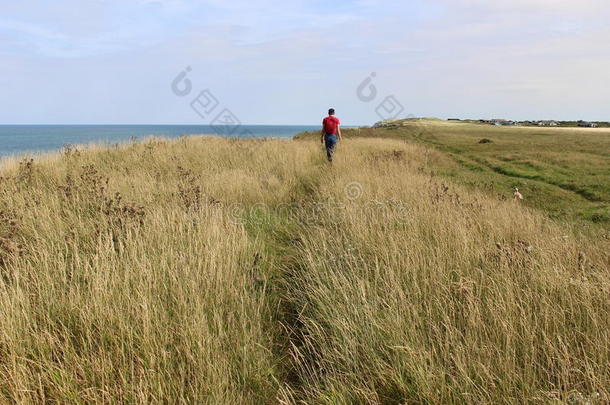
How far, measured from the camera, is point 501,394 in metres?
1.95

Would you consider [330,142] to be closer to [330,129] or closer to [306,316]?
[330,129]

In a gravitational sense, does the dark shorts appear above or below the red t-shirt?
below

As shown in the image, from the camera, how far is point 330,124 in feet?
40.2

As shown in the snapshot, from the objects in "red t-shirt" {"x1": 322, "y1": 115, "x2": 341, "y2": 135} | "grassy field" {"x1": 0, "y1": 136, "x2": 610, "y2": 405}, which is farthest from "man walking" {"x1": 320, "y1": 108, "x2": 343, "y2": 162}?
"grassy field" {"x1": 0, "y1": 136, "x2": 610, "y2": 405}

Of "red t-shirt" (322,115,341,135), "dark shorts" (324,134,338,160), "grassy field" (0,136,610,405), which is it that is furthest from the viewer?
"dark shorts" (324,134,338,160)

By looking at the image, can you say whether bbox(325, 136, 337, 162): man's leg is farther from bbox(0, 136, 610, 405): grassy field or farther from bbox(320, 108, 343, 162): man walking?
bbox(0, 136, 610, 405): grassy field

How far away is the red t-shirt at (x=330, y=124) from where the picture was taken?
12258mm

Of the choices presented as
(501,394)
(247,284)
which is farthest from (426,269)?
(247,284)

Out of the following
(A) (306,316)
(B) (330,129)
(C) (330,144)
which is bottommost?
(A) (306,316)

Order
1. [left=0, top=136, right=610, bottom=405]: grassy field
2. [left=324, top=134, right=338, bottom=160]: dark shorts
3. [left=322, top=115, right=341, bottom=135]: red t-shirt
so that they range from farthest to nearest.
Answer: [left=324, top=134, right=338, bottom=160]: dark shorts
[left=322, top=115, right=341, bottom=135]: red t-shirt
[left=0, top=136, right=610, bottom=405]: grassy field

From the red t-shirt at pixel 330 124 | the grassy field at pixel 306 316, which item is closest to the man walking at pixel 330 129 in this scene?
the red t-shirt at pixel 330 124

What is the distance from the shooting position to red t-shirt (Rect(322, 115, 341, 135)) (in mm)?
12258

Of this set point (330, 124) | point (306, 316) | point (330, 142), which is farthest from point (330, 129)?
point (306, 316)

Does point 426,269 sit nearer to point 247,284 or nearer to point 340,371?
point 340,371
